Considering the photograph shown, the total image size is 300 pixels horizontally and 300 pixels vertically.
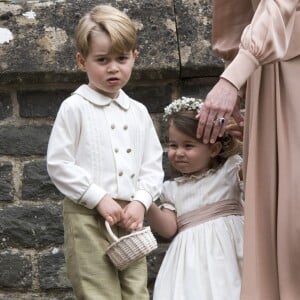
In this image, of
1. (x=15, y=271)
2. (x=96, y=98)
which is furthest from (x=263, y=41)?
(x=15, y=271)

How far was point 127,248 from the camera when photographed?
372 centimetres

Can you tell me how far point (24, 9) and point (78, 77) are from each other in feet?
1.41

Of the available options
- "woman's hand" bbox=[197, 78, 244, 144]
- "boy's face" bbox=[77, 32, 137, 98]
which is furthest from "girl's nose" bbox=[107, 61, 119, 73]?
"woman's hand" bbox=[197, 78, 244, 144]

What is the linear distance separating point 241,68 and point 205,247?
787 millimetres

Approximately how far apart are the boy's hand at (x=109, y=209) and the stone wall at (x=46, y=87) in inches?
48.0

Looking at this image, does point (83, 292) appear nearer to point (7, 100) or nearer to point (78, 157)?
point (78, 157)

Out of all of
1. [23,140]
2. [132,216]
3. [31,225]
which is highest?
[23,140]

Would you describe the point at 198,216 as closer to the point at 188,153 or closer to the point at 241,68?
the point at 188,153

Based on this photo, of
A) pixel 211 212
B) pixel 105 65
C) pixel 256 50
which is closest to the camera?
pixel 256 50

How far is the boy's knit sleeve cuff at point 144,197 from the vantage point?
12.6ft

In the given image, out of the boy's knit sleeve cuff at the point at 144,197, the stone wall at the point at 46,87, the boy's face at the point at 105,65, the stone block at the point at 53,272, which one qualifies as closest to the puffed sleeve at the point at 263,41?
the boy's face at the point at 105,65

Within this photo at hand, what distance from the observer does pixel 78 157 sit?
12.5 feet

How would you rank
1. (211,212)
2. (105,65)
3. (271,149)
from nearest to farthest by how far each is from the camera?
(271,149), (105,65), (211,212)

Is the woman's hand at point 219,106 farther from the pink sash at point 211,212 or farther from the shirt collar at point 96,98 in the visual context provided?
the pink sash at point 211,212
